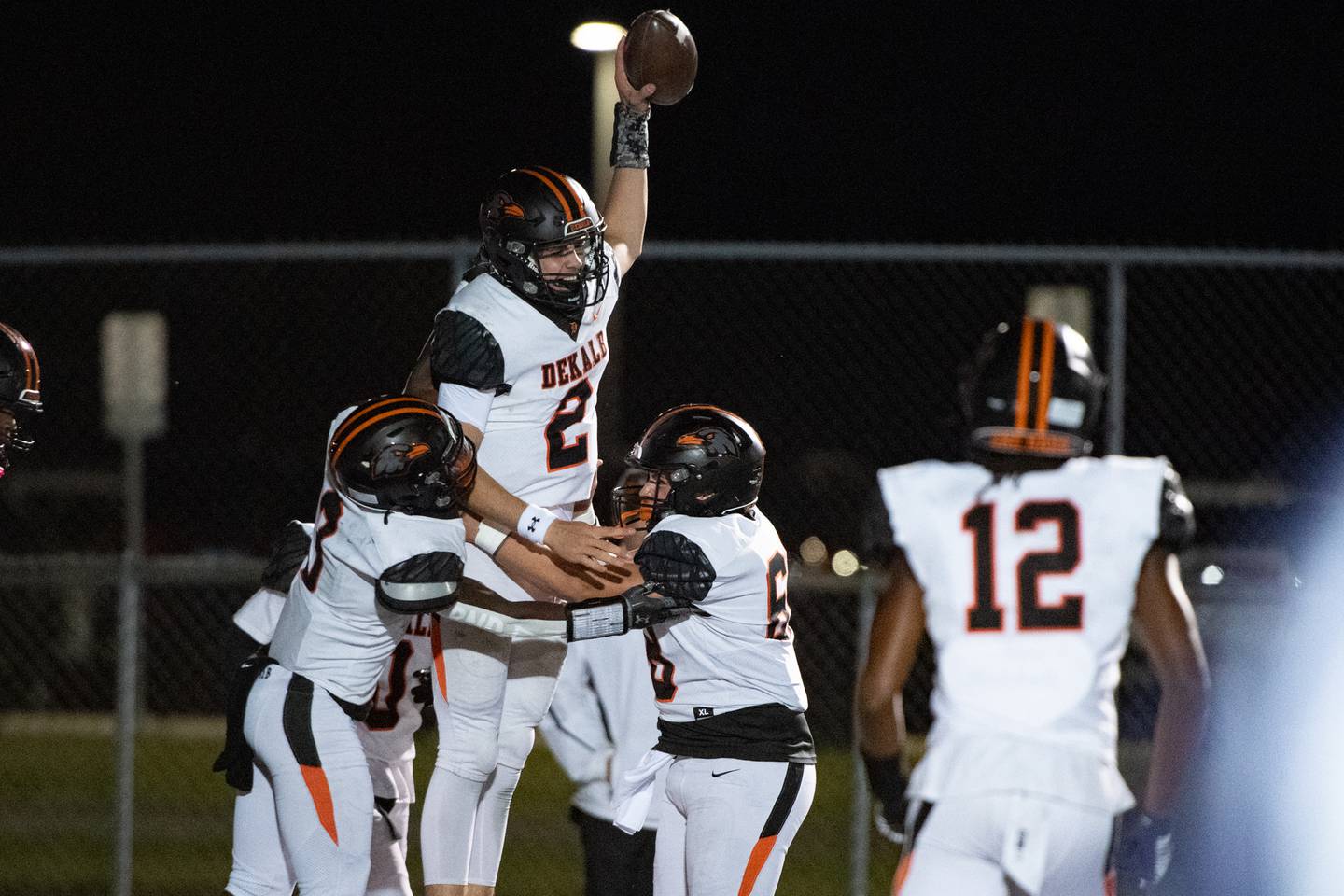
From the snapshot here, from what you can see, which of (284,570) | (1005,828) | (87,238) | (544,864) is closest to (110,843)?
(544,864)

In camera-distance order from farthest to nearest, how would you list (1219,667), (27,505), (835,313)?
(27,505)
(835,313)
(1219,667)

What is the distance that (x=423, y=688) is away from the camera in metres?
5.15

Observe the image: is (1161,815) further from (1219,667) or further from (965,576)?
(1219,667)

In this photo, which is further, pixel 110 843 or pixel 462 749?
pixel 110 843

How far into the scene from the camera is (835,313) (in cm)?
755

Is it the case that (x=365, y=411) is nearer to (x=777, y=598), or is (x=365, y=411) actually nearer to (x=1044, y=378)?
(x=777, y=598)

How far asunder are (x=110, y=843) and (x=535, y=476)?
515 centimetres

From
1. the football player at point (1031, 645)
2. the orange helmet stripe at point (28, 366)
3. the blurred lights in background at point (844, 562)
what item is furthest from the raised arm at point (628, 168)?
the blurred lights in background at point (844, 562)

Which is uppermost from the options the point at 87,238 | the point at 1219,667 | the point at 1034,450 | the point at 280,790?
the point at 87,238

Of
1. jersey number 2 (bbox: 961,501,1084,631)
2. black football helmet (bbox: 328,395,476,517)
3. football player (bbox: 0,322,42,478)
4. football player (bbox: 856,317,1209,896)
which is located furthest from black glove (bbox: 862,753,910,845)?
football player (bbox: 0,322,42,478)

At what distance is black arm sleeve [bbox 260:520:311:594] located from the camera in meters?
4.80

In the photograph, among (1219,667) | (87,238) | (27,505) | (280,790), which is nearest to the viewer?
(280,790)

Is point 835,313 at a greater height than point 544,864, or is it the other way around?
point 835,313

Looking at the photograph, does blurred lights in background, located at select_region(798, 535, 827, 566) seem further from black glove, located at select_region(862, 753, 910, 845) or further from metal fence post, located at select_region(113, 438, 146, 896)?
black glove, located at select_region(862, 753, 910, 845)
